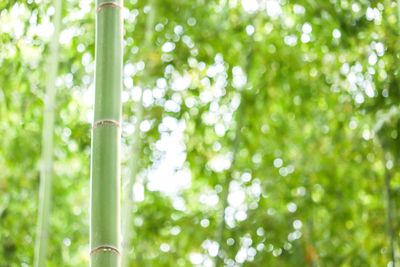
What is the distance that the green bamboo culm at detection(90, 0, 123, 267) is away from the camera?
143 centimetres

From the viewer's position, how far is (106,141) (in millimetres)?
1527

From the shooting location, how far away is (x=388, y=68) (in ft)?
8.59

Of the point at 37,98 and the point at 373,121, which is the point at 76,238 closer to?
the point at 37,98

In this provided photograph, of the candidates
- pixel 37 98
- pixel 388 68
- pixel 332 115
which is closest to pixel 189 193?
pixel 332 115

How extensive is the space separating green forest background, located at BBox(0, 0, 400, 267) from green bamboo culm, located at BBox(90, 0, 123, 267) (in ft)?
3.58

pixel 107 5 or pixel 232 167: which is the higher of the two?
pixel 232 167

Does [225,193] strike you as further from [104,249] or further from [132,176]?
[104,249]

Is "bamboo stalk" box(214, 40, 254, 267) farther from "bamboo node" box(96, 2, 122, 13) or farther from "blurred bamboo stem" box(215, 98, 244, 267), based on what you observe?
"bamboo node" box(96, 2, 122, 13)

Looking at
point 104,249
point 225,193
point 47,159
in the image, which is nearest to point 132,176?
point 47,159

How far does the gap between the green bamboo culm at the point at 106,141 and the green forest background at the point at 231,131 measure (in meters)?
1.09

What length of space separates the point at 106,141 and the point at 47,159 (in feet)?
2.72

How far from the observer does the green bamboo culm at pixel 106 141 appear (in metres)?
1.43

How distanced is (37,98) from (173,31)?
0.60 meters

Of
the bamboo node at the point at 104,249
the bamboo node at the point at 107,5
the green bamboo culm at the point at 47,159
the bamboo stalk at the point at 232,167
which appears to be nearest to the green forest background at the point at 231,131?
the bamboo stalk at the point at 232,167
